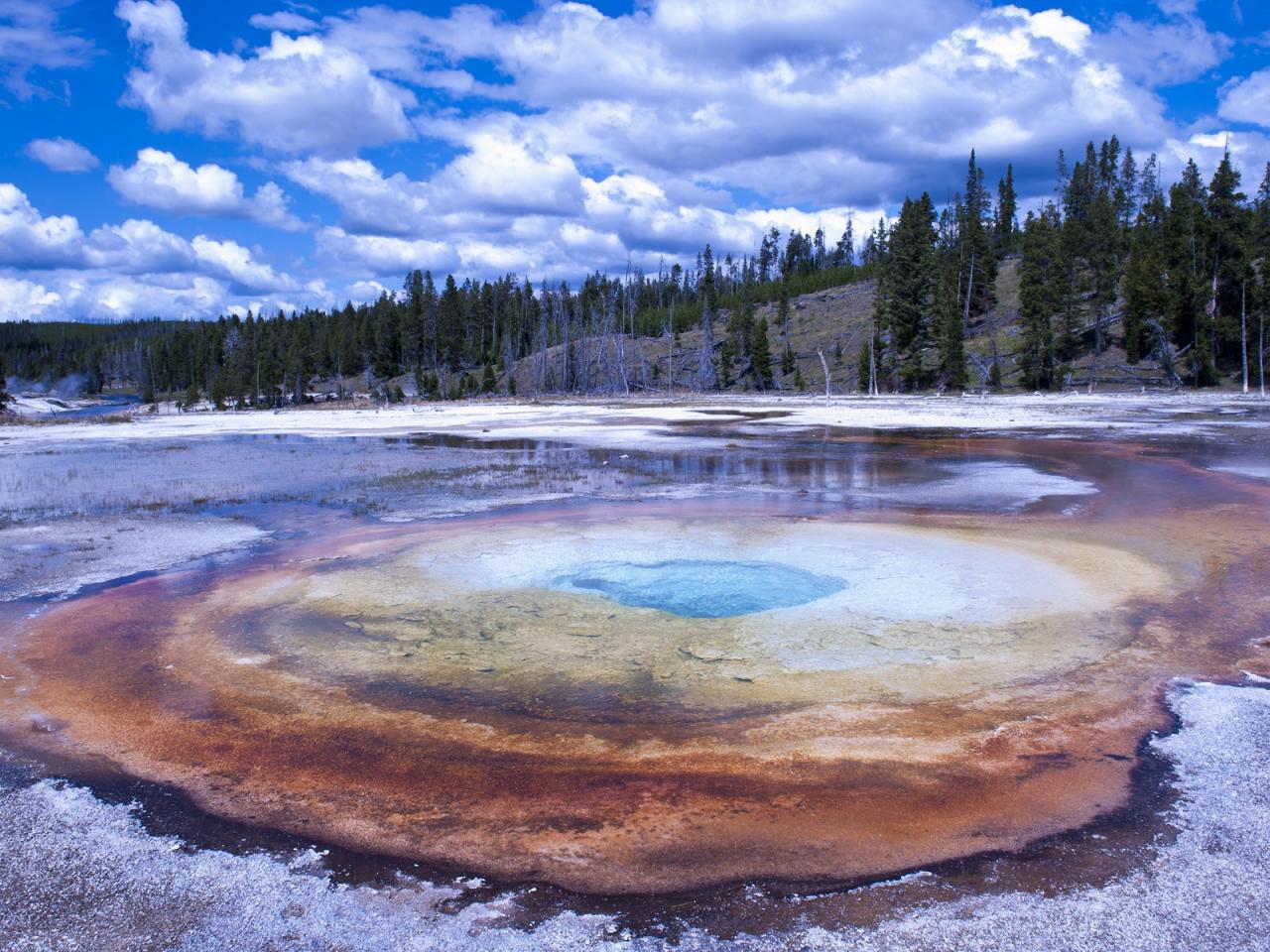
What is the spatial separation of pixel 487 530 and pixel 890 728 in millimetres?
7695

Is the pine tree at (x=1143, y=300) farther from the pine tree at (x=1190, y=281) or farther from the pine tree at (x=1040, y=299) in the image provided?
the pine tree at (x=1040, y=299)

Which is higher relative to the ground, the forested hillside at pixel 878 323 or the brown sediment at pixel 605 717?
the forested hillside at pixel 878 323

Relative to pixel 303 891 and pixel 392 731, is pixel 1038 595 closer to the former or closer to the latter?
pixel 392 731

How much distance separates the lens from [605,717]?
19.2 feet

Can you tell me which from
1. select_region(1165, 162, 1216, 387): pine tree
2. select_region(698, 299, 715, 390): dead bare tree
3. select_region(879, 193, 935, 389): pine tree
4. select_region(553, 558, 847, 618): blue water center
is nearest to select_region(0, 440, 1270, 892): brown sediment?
select_region(553, 558, 847, 618): blue water center

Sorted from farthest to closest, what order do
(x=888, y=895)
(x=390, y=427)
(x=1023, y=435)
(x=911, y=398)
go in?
(x=911, y=398) → (x=390, y=427) → (x=1023, y=435) → (x=888, y=895)

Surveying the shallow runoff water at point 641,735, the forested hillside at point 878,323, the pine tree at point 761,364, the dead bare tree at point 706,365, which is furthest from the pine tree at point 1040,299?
the shallow runoff water at point 641,735

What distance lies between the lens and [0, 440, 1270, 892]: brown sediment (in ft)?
14.3

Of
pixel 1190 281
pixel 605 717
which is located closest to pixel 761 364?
pixel 1190 281

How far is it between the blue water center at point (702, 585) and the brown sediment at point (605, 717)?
43 centimetres

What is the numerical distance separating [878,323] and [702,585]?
60.5 m

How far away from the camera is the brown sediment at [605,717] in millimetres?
4355

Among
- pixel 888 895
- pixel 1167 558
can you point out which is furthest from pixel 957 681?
pixel 1167 558

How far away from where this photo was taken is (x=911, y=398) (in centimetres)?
5344
